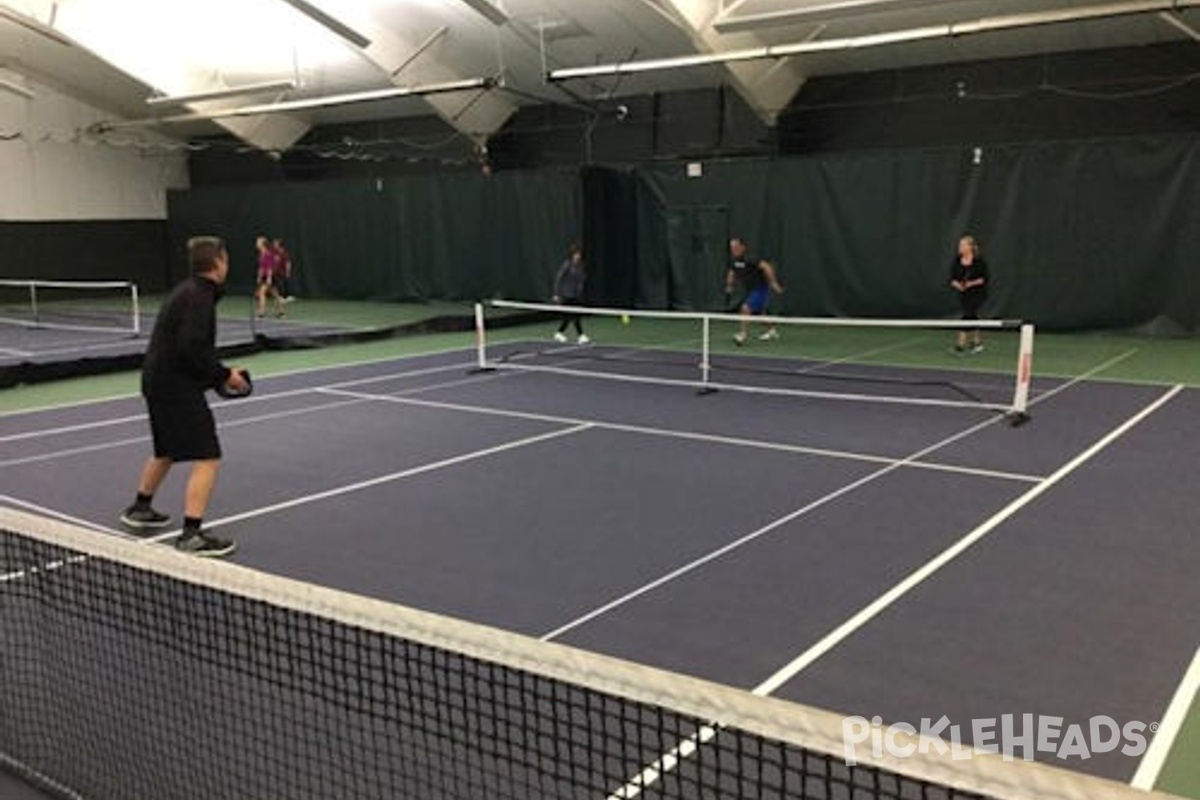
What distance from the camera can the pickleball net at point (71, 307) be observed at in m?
18.8

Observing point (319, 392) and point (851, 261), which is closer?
point (319, 392)

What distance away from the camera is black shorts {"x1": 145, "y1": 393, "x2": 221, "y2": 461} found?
6301mm

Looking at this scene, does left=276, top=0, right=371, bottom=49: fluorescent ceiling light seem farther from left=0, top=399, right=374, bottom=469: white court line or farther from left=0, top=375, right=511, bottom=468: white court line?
left=0, top=399, right=374, bottom=469: white court line

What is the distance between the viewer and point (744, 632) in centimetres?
511

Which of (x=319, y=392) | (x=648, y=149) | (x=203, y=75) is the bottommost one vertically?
(x=319, y=392)

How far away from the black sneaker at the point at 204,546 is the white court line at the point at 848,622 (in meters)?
2.38

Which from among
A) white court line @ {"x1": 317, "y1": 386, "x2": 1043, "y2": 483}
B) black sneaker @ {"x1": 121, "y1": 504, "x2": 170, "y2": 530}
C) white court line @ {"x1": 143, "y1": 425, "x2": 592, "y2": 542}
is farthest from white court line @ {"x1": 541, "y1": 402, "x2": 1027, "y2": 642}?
black sneaker @ {"x1": 121, "y1": 504, "x2": 170, "y2": 530}

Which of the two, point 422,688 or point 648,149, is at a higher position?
point 648,149

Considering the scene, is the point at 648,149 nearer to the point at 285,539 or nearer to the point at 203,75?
the point at 203,75

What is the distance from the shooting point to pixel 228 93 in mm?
20906

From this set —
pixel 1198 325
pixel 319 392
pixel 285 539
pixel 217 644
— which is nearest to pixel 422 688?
pixel 217 644

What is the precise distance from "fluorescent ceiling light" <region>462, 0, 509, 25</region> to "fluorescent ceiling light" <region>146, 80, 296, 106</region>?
18.3ft

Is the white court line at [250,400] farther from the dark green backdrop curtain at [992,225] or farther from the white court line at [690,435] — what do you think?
the dark green backdrop curtain at [992,225]

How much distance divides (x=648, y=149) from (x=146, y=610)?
18.8 m
